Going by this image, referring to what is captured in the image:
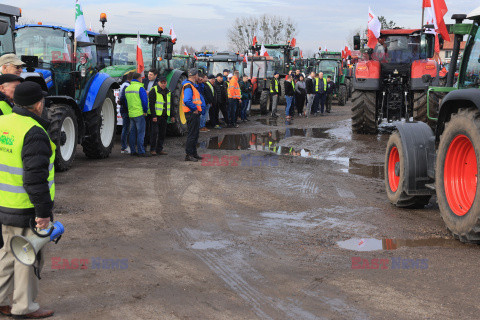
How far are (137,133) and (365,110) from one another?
21.5 ft

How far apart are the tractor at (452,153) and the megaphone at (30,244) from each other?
3.80 metres

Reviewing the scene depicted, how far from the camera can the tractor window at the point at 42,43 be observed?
10141mm

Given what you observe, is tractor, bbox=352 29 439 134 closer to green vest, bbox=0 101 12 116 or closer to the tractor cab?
the tractor cab

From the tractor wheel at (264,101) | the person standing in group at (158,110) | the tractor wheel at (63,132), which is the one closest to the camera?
the tractor wheel at (63,132)

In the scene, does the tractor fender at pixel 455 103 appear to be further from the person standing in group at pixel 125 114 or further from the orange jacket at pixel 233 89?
the orange jacket at pixel 233 89

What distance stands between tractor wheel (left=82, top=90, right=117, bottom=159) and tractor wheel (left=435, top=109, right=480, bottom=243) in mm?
6650

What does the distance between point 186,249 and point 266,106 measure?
718 inches

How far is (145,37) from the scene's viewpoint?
14.7m

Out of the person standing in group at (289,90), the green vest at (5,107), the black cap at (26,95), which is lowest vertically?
the person standing in group at (289,90)

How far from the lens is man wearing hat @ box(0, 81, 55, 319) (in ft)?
12.7

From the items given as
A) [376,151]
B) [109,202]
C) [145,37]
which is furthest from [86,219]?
[145,37]

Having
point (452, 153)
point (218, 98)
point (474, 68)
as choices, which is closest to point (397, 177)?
point (452, 153)

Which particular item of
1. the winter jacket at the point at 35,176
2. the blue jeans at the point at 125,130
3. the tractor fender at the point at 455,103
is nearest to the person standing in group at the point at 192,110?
the blue jeans at the point at 125,130

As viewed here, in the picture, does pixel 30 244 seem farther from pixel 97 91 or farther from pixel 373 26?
pixel 373 26
